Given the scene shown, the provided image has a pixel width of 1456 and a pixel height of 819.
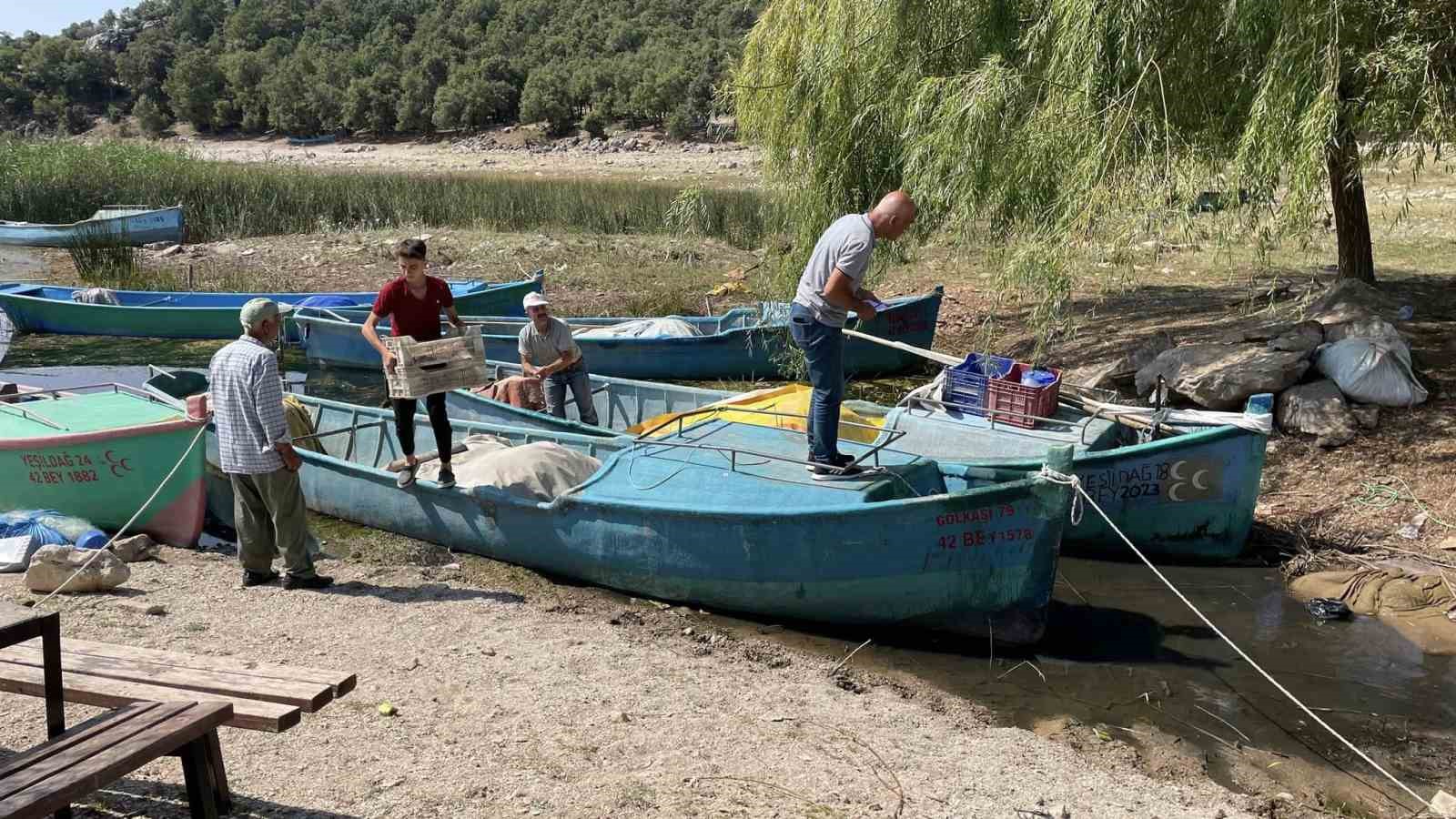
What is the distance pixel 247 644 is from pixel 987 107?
7.15m

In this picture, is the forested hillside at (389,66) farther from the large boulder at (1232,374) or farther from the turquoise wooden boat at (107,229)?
the large boulder at (1232,374)

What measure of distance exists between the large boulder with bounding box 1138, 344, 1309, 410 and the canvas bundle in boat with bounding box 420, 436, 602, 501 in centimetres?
546

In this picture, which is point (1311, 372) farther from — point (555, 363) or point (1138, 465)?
point (555, 363)

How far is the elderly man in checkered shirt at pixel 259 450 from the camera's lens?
21.9ft

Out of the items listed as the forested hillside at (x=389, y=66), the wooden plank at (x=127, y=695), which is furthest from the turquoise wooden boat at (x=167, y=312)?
the forested hillside at (x=389, y=66)

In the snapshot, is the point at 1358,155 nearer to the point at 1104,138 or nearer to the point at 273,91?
the point at 1104,138

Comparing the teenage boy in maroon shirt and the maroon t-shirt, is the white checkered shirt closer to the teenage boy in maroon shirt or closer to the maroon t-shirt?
the teenage boy in maroon shirt

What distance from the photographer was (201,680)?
4.44m

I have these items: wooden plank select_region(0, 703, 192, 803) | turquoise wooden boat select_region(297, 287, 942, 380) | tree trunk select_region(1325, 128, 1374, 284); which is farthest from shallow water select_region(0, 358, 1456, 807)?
turquoise wooden boat select_region(297, 287, 942, 380)

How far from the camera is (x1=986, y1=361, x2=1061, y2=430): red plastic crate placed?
8.77 meters

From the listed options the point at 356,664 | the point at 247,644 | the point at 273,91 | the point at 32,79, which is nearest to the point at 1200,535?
the point at 356,664

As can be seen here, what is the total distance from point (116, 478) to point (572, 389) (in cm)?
360

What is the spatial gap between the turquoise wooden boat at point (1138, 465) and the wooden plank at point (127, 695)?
453 cm

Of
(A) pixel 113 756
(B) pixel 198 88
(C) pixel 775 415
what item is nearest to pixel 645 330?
(C) pixel 775 415
